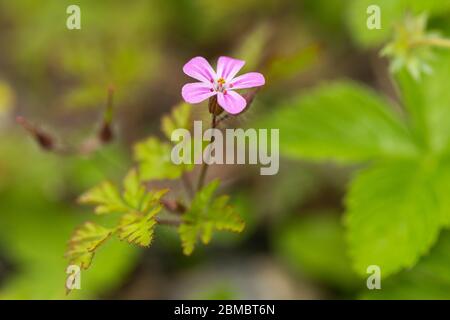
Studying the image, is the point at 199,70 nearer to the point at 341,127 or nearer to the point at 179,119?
the point at 179,119

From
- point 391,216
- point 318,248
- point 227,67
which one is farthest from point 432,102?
point 227,67

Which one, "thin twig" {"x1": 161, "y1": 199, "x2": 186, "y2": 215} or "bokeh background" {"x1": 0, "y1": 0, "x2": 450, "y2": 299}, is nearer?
"thin twig" {"x1": 161, "y1": 199, "x2": 186, "y2": 215}

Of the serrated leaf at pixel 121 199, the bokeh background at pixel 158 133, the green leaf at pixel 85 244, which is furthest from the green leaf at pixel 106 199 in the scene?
the bokeh background at pixel 158 133

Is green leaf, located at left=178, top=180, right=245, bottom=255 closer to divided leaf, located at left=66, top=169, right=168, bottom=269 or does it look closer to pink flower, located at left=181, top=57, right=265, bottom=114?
divided leaf, located at left=66, top=169, right=168, bottom=269

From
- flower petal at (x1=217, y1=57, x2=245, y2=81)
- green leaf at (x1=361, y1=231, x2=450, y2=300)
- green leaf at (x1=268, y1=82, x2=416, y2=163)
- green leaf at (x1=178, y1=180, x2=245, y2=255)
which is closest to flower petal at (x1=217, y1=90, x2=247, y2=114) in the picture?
flower petal at (x1=217, y1=57, x2=245, y2=81)

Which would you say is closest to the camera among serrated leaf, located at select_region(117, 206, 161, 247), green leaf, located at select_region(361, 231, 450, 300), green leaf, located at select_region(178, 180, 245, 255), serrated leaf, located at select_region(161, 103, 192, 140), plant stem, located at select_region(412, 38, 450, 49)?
serrated leaf, located at select_region(117, 206, 161, 247)

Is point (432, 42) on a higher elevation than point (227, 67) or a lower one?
higher

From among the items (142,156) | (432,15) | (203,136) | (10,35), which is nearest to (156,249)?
(142,156)
